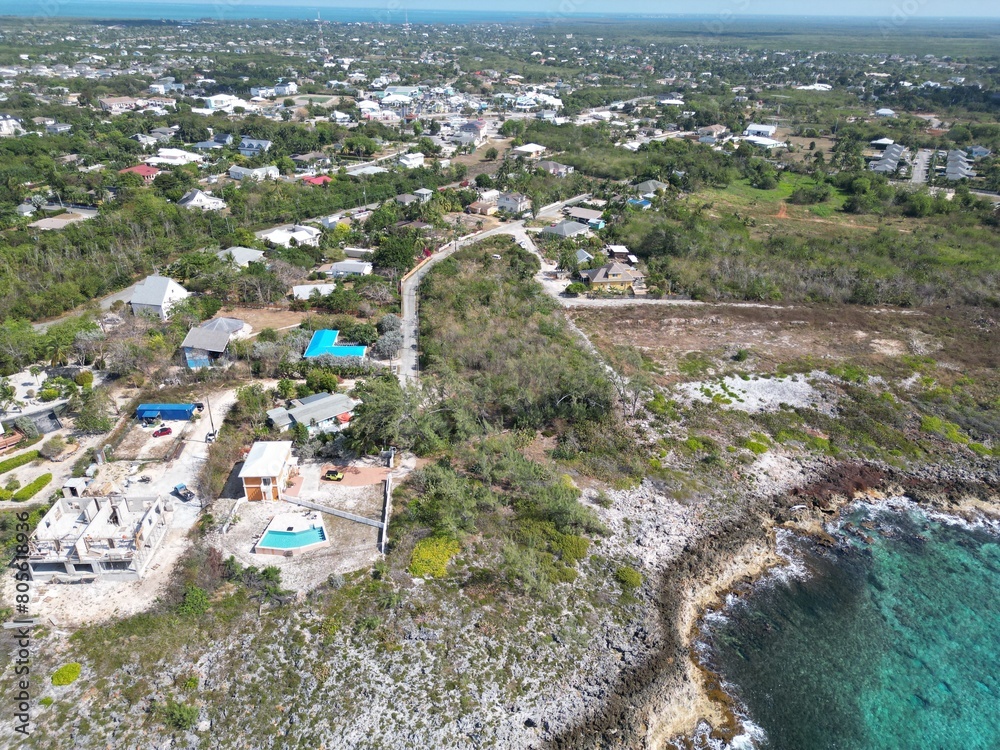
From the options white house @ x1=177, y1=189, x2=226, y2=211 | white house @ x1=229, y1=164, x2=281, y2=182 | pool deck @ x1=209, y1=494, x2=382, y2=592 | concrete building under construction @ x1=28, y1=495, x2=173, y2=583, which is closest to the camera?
concrete building under construction @ x1=28, y1=495, x2=173, y2=583

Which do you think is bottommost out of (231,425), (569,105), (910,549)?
(910,549)

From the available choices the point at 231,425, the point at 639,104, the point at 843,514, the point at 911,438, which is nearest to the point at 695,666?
the point at 843,514

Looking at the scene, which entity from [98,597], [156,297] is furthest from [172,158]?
[98,597]

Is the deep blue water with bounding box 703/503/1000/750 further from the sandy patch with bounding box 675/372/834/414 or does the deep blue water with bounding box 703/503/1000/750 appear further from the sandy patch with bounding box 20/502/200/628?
the sandy patch with bounding box 20/502/200/628

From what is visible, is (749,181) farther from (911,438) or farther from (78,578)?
(78,578)

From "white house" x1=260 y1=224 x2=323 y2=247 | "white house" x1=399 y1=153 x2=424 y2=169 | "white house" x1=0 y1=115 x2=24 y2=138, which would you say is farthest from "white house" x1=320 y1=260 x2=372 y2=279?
"white house" x1=0 y1=115 x2=24 y2=138

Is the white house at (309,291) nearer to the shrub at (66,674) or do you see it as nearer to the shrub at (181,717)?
Result: the shrub at (66,674)
